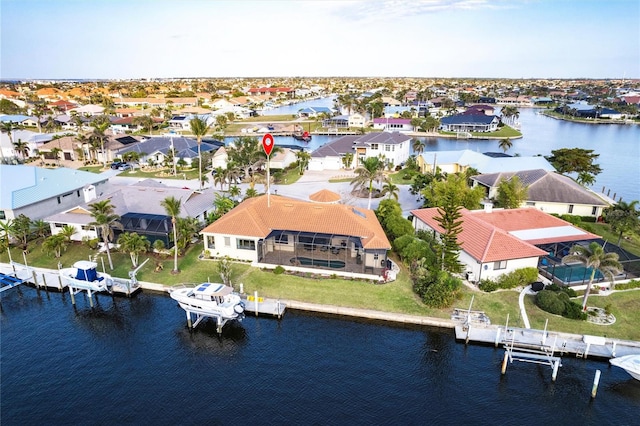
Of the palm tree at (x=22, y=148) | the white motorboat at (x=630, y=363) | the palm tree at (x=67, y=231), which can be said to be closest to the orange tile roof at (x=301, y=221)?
the palm tree at (x=67, y=231)

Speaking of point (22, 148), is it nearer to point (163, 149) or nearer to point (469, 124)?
point (163, 149)

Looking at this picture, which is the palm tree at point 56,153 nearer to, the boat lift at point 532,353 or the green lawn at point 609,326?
the boat lift at point 532,353

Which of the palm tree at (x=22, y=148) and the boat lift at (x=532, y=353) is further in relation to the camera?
the palm tree at (x=22, y=148)

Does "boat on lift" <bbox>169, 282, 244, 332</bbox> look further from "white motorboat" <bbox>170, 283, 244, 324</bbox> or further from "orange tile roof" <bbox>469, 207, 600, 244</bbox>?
"orange tile roof" <bbox>469, 207, 600, 244</bbox>

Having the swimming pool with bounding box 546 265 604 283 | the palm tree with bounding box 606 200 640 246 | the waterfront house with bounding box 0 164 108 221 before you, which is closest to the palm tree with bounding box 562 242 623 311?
the swimming pool with bounding box 546 265 604 283

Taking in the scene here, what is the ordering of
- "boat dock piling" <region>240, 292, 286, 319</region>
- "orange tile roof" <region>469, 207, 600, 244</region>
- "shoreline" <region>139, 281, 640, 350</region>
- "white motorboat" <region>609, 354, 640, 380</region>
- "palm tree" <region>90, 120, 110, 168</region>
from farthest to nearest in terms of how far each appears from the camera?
"palm tree" <region>90, 120, 110, 168</region>, "orange tile roof" <region>469, 207, 600, 244</region>, "boat dock piling" <region>240, 292, 286, 319</region>, "shoreline" <region>139, 281, 640, 350</region>, "white motorboat" <region>609, 354, 640, 380</region>

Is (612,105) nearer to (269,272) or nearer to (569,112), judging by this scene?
(569,112)
